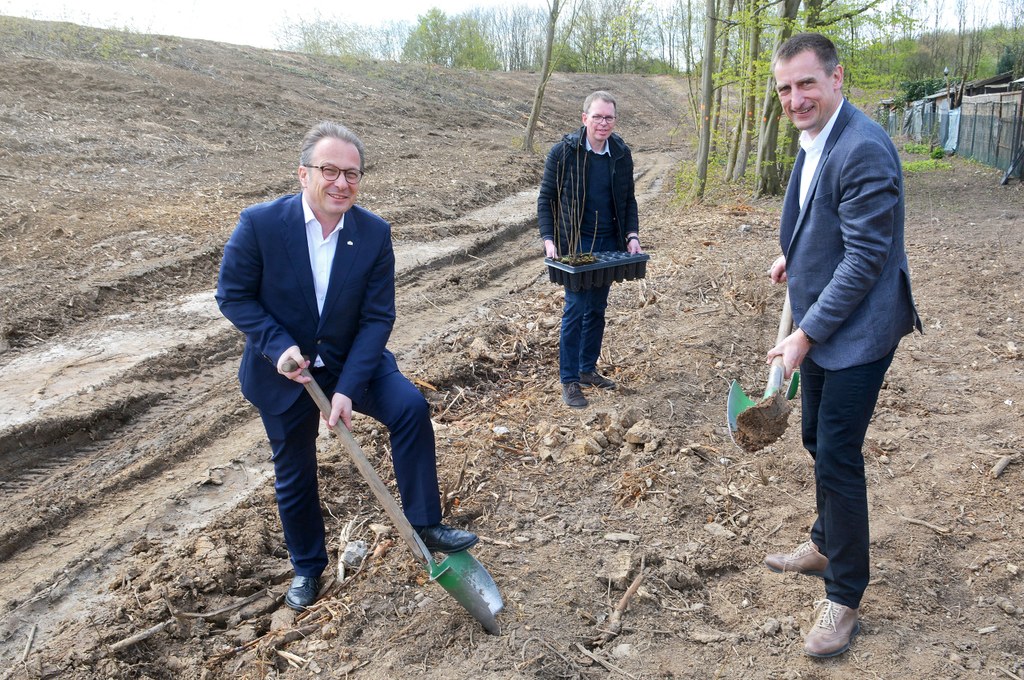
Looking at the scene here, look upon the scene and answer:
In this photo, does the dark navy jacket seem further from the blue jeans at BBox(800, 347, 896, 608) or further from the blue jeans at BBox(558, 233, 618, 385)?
the blue jeans at BBox(800, 347, 896, 608)

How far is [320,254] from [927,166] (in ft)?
→ 67.5

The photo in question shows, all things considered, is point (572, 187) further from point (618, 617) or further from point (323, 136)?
point (618, 617)

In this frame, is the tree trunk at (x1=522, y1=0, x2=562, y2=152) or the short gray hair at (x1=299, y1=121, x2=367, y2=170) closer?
the short gray hair at (x1=299, y1=121, x2=367, y2=170)

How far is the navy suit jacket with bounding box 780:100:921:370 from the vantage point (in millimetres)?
2406

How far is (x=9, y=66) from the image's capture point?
49.8 feet

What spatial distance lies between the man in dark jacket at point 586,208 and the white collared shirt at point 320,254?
205 cm

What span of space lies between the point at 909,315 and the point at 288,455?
2.58m

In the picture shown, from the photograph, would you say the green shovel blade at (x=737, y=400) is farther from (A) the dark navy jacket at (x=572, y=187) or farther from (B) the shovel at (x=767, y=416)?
(A) the dark navy jacket at (x=572, y=187)

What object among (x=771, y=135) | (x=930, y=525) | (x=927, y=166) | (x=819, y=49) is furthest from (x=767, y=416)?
(x=927, y=166)

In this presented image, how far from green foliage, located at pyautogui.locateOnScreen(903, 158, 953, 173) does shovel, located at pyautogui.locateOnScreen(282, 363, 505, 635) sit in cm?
1877

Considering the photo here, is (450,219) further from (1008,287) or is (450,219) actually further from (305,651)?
(305,651)

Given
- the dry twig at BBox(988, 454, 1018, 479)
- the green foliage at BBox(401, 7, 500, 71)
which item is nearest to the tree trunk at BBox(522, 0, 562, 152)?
the dry twig at BBox(988, 454, 1018, 479)

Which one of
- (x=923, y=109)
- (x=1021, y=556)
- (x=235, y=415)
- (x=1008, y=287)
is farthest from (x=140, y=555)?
(x=923, y=109)

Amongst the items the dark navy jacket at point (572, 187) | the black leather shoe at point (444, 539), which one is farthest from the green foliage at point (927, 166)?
the black leather shoe at point (444, 539)
